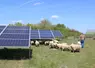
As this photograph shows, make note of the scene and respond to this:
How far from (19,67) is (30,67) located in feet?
2.39

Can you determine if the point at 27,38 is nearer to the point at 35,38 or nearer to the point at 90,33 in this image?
the point at 35,38

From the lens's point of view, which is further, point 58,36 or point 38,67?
point 58,36

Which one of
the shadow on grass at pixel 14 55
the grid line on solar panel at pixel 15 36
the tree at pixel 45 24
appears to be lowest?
the shadow on grass at pixel 14 55

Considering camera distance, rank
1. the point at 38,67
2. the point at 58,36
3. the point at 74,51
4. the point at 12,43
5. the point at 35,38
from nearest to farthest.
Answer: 1. the point at 38,67
2. the point at 12,43
3. the point at 74,51
4. the point at 35,38
5. the point at 58,36

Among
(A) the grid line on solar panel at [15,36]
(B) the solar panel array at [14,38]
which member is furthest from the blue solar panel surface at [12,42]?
(A) the grid line on solar panel at [15,36]

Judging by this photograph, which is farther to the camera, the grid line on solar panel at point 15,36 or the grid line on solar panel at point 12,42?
the grid line on solar panel at point 15,36

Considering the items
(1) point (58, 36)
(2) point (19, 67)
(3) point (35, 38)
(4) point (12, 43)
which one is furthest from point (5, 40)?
(1) point (58, 36)

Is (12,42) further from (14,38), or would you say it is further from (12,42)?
(14,38)

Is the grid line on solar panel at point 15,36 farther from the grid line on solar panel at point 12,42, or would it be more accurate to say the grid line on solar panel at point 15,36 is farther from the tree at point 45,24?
the tree at point 45,24

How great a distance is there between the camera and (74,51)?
75.6 ft

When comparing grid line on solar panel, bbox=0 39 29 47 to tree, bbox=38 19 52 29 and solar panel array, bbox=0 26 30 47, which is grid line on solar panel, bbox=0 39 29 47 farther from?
tree, bbox=38 19 52 29

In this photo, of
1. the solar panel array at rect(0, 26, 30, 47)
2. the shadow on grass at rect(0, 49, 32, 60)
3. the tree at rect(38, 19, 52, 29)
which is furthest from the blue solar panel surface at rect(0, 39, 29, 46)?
the tree at rect(38, 19, 52, 29)

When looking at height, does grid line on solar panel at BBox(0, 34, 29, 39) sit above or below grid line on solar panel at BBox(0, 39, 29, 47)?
above

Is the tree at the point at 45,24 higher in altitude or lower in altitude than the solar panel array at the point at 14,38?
higher
